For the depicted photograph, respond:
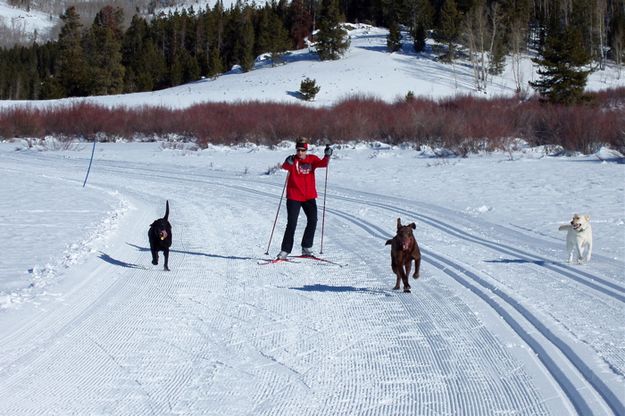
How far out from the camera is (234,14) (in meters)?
97.4

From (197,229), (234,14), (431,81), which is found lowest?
(197,229)

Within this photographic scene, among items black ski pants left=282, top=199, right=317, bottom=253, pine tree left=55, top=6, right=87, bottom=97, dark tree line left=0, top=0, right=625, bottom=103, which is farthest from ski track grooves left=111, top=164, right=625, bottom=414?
pine tree left=55, top=6, right=87, bottom=97

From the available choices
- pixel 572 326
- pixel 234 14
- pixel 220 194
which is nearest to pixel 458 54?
pixel 234 14

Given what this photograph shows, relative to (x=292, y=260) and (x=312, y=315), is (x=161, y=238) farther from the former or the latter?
(x=312, y=315)

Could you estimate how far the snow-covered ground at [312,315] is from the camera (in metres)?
4.65

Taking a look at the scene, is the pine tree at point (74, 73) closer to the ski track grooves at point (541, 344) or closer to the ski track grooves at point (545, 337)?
the ski track grooves at point (545, 337)

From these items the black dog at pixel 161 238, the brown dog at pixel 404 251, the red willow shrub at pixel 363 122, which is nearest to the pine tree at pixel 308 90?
the red willow shrub at pixel 363 122

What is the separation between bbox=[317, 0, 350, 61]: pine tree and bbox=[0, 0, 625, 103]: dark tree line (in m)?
0.11

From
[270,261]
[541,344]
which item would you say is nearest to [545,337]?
[541,344]

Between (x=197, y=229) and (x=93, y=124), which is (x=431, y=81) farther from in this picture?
(x=197, y=229)

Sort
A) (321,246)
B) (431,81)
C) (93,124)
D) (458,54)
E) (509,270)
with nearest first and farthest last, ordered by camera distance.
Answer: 1. (509,270)
2. (321,246)
3. (93,124)
4. (431,81)
5. (458,54)

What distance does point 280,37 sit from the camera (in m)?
79.7

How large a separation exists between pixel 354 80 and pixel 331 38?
12345mm

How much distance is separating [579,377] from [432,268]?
396 centimetres
